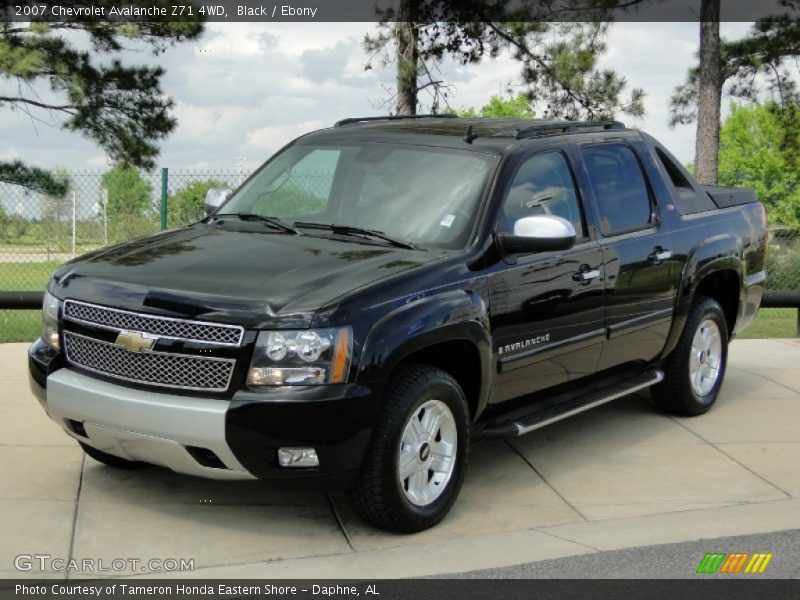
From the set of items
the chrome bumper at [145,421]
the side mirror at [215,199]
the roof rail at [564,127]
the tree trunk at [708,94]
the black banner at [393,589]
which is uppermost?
the tree trunk at [708,94]

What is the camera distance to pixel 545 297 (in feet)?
21.0

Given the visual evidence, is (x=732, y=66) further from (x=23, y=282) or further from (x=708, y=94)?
(x=23, y=282)

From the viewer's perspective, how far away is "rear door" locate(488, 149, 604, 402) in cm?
616

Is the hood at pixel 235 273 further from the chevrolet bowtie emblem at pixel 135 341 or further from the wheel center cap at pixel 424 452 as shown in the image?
the wheel center cap at pixel 424 452

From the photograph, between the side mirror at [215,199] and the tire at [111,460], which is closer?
the tire at [111,460]

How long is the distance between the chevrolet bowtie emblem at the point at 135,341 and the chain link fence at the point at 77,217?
29.4 ft

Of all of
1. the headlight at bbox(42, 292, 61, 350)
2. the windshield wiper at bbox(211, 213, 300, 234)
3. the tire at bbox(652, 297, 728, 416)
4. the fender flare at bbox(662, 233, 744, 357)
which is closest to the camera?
the headlight at bbox(42, 292, 61, 350)

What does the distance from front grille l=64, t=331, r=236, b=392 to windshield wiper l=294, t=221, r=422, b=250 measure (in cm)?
126

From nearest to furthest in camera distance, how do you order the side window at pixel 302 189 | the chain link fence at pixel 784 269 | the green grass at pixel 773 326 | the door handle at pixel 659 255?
the side window at pixel 302 189
the door handle at pixel 659 255
the green grass at pixel 773 326
the chain link fence at pixel 784 269

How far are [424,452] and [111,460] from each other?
1.90 meters

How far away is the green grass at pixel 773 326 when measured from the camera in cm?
1515

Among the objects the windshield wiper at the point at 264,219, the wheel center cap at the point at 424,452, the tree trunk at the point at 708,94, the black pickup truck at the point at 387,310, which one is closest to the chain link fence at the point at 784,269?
the tree trunk at the point at 708,94

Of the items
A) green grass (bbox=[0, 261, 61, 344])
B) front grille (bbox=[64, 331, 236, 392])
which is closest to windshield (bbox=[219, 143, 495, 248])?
front grille (bbox=[64, 331, 236, 392])

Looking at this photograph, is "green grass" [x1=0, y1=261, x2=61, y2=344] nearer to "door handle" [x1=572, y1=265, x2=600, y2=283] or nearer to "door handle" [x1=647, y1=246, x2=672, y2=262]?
"door handle" [x1=647, y1=246, x2=672, y2=262]
